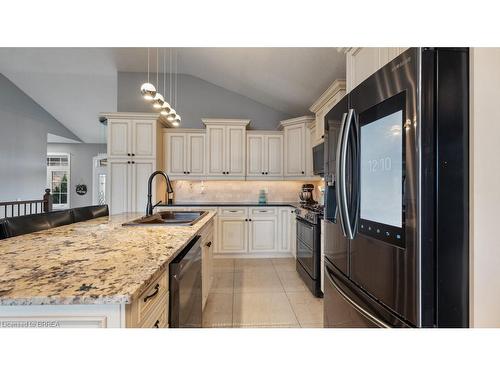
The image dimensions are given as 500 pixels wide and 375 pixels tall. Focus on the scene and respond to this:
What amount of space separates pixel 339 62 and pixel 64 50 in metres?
4.64

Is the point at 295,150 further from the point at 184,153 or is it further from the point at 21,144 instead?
the point at 21,144

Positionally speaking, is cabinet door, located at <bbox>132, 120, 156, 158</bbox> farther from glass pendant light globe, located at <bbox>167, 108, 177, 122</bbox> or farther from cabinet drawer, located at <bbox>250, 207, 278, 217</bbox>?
cabinet drawer, located at <bbox>250, 207, 278, 217</bbox>

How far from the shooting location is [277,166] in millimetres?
4324

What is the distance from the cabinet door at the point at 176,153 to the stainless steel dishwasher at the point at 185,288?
117 inches

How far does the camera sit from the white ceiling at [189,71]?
3223mm

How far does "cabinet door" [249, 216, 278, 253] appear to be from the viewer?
4.00 m

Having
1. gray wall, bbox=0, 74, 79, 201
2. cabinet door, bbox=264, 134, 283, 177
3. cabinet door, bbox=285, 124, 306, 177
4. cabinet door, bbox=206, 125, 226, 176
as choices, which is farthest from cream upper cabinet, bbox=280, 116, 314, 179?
gray wall, bbox=0, 74, 79, 201

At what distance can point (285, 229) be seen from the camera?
401cm

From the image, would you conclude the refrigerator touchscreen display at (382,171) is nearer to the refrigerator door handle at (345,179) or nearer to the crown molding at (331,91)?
the refrigerator door handle at (345,179)

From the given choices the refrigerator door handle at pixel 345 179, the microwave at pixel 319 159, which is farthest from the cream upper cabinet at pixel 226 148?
the refrigerator door handle at pixel 345 179
